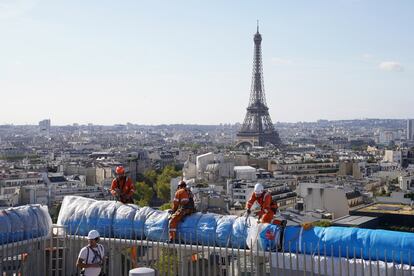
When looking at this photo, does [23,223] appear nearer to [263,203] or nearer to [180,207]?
[180,207]

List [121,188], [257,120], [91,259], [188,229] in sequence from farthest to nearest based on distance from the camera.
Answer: [257,120]
[121,188]
[188,229]
[91,259]

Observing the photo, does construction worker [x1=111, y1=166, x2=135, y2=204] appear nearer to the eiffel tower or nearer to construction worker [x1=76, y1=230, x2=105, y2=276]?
construction worker [x1=76, y1=230, x2=105, y2=276]

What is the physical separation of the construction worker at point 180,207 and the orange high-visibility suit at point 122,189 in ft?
4.08

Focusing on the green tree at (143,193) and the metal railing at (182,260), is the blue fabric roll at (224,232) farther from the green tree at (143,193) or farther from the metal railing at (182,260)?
the green tree at (143,193)

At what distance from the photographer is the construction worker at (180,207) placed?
31.0 feet

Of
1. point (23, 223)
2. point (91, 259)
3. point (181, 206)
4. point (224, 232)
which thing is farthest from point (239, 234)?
point (23, 223)

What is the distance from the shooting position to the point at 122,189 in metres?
10.7

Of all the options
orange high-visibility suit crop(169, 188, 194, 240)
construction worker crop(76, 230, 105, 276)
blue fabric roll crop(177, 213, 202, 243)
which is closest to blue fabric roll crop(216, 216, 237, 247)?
blue fabric roll crop(177, 213, 202, 243)

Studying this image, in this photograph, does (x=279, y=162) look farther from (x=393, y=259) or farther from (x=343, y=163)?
(x=393, y=259)

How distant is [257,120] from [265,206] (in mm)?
110124

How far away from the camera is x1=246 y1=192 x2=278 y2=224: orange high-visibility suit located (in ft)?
29.4

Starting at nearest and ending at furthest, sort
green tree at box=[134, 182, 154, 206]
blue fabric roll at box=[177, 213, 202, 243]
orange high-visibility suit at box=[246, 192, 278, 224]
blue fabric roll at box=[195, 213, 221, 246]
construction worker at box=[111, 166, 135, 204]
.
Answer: orange high-visibility suit at box=[246, 192, 278, 224], blue fabric roll at box=[195, 213, 221, 246], blue fabric roll at box=[177, 213, 202, 243], construction worker at box=[111, 166, 135, 204], green tree at box=[134, 182, 154, 206]

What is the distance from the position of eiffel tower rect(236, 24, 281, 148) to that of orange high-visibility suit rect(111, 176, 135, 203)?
339 ft

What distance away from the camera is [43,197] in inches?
2036
